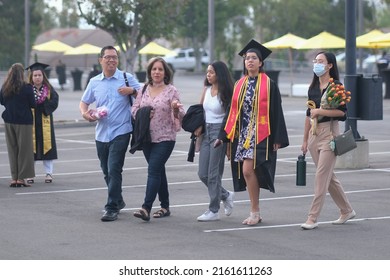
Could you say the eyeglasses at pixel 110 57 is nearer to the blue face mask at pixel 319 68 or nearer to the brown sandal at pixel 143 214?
the brown sandal at pixel 143 214

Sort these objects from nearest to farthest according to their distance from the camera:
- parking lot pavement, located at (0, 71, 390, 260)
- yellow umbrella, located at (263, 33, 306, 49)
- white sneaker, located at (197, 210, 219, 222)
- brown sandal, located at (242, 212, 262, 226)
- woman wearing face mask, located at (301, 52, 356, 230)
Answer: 1. parking lot pavement, located at (0, 71, 390, 260)
2. woman wearing face mask, located at (301, 52, 356, 230)
3. brown sandal, located at (242, 212, 262, 226)
4. white sneaker, located at (197, 210, 219, 222)
5. yellow umbrella, located at (263, 33, 306, 49)

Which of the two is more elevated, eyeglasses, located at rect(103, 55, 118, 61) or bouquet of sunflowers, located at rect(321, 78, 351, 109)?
eyeglasses, located at rect(103, 55, 118, 61)

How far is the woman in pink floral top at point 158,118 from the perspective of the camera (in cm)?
1227

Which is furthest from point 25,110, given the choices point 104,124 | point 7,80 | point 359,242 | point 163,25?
point 163,25

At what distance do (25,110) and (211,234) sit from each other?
5.55 m

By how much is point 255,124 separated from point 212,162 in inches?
31.8

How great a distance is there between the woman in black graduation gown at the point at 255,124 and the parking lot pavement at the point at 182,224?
61cm

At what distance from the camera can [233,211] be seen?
1317cm

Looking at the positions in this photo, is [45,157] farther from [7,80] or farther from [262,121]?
[262,121]

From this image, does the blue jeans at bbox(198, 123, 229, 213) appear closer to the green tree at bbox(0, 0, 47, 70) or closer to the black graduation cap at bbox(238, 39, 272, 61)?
the black graduation cap at bbox(238, 39, 272, 61)

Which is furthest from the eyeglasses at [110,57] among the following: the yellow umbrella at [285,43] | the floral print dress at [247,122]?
the yellow umbrella at [285,43]

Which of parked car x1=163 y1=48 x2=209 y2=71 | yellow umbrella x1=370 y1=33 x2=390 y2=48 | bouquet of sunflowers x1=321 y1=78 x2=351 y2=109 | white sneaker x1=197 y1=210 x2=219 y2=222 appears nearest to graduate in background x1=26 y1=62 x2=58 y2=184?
white sneaker x1=197 y1=210 x2=219 y2=222

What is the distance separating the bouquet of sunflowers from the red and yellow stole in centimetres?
58

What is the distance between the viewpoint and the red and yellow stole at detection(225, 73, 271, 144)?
1164 cm
